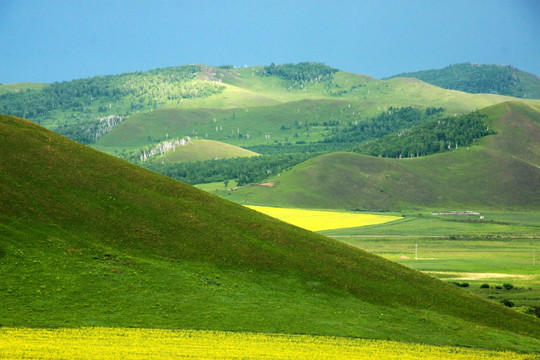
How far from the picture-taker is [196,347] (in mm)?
51594

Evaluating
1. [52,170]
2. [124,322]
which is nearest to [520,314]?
[124,322]

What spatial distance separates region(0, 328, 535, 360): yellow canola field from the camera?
47031mm

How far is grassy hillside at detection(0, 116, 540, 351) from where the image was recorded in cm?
6031

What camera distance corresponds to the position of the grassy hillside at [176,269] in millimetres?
60312

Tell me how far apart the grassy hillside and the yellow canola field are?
2.26 metres

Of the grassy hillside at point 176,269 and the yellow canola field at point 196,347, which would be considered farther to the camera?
the grassy hillside at point 176,269

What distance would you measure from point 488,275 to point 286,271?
7195 centimetres

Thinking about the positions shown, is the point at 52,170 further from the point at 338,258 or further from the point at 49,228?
the point at 338,258

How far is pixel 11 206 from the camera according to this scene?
7081cm

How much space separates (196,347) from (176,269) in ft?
61.7

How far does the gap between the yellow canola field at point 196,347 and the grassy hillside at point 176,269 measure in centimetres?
226

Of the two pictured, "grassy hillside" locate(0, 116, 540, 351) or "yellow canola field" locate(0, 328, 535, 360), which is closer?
"yellow canola field" locate(0, 328, 535, 360)

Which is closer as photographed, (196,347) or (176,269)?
(196,347)

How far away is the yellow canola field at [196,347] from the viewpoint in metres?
47.0
